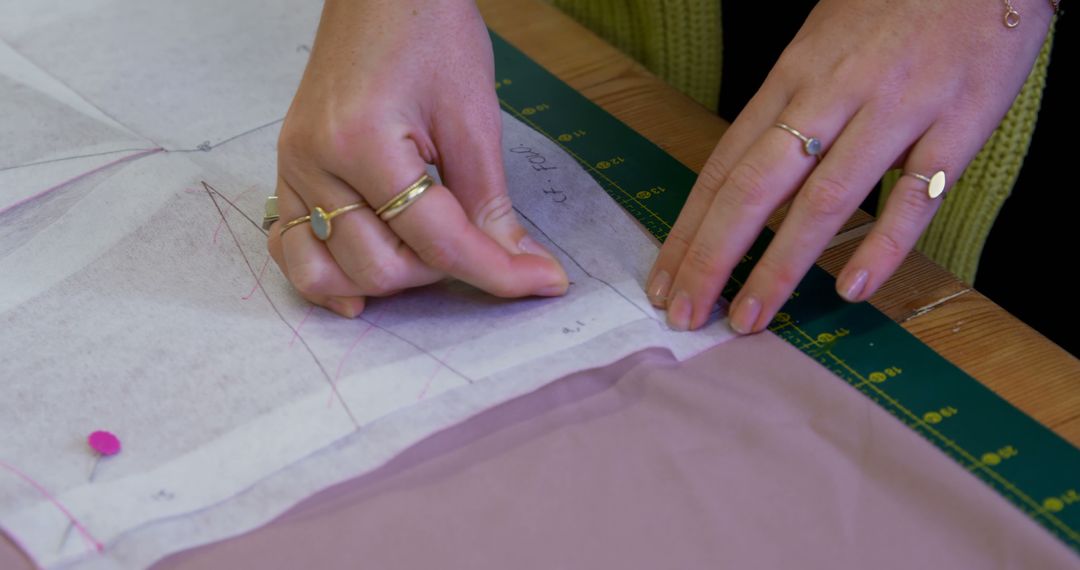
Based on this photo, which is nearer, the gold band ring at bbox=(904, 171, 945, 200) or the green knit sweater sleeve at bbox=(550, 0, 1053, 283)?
the gold band ring at bbox=(904, 171, 945, 200)

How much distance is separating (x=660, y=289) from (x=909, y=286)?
0.19 meters

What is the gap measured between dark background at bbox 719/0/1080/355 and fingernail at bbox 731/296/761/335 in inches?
14.4

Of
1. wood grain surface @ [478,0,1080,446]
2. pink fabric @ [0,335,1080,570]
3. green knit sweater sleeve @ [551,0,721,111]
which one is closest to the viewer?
pink fabric @ [0,335,1080,570]

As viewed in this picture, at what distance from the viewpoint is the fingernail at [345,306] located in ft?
2.29

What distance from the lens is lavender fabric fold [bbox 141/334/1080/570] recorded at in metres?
0.54

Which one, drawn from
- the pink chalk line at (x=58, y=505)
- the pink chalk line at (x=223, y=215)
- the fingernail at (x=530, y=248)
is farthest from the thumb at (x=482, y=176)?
the pink chalk line at (x=58, y=505)

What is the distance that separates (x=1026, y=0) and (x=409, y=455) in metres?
0.53

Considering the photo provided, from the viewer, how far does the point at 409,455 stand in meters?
0.60

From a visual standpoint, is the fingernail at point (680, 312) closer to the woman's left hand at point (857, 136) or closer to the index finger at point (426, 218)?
the woman's left hand at point (857, 136)

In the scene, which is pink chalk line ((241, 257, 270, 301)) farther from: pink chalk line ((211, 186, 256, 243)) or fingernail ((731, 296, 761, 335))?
fingernail ((731, 296, 761, 335))

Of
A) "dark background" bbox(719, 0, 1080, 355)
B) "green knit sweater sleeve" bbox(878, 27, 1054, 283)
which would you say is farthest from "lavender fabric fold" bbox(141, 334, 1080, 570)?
"dark background" bbox(719, 0, 1080, 355)

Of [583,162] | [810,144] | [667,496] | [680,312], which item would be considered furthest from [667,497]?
[583,162]

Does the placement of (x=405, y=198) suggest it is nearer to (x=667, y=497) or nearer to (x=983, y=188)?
(x=667, y=497)

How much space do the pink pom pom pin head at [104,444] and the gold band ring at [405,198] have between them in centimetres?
22
